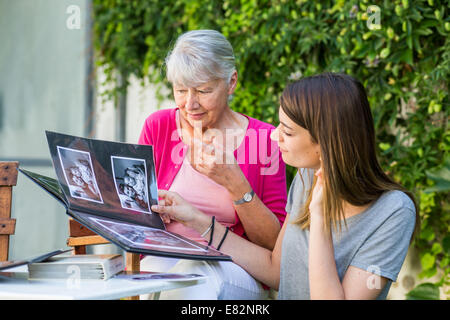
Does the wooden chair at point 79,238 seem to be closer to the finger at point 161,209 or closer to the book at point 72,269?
the finger at point 161,209

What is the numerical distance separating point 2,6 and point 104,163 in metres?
3.65

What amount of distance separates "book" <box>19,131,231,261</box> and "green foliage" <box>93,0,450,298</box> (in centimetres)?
85

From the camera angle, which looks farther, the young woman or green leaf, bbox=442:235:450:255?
green leaf, bbox=442:235:450:255

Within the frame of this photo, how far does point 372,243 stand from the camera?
1.51m

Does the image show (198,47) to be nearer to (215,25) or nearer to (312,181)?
(312,181)

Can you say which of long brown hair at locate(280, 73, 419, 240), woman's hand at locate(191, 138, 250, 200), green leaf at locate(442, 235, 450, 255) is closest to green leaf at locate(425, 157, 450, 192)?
green leaf at locate(442, 235, 450, 255)

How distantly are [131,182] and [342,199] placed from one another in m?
0.63

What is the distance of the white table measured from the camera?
1.29m

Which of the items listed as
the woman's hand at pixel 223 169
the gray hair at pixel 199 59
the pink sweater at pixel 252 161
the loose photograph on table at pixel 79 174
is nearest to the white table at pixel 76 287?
the loose photograph on table at pixel 79 174

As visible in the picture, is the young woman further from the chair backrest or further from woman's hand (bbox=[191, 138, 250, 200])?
the chair backrest

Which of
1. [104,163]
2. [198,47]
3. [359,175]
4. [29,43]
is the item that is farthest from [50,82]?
[359,175]

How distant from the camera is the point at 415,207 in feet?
5.16

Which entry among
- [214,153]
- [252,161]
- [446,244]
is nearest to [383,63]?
[446,244]

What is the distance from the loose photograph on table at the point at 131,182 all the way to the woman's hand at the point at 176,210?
0.35ft
